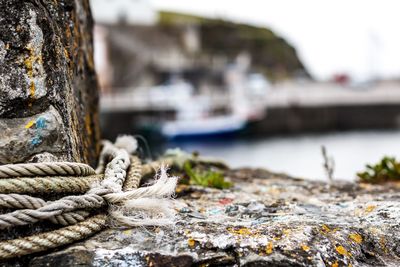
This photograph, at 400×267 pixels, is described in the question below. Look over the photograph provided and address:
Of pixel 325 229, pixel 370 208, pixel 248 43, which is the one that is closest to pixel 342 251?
pixel 325 229

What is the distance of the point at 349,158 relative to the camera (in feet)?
102

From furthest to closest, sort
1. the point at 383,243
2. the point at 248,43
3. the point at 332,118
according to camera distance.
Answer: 1. the point at 248,43
2. the point at 332,118
3. the point at 383,243

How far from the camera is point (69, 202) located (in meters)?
2.38

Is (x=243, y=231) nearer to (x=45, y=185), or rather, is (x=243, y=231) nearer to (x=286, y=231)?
(x=286, y=231)

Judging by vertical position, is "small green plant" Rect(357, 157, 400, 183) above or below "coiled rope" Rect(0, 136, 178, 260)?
below

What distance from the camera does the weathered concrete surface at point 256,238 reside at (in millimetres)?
2305

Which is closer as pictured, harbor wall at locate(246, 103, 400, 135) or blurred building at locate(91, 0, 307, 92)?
harbor wall at locate(246, 103, 400, 135)

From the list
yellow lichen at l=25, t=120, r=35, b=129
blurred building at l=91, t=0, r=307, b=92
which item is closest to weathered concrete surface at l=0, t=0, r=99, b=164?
yellow lichen at l=25, t=120, r=35, b=129

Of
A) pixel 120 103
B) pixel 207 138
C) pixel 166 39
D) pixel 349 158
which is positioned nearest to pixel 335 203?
pixel 349 158

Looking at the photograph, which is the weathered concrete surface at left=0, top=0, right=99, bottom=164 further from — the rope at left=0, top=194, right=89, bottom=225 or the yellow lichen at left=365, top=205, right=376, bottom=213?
Result: the yellow lichen at left=365, top=205, right=376, bottom=213

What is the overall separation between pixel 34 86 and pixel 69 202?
604 millimetres

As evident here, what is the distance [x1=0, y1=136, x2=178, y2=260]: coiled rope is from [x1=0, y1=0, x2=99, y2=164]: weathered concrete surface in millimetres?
145

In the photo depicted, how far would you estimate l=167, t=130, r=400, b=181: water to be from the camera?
28922 millimetres

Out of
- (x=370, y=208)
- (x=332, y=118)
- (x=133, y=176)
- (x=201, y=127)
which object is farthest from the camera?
(x=332, y=118)
